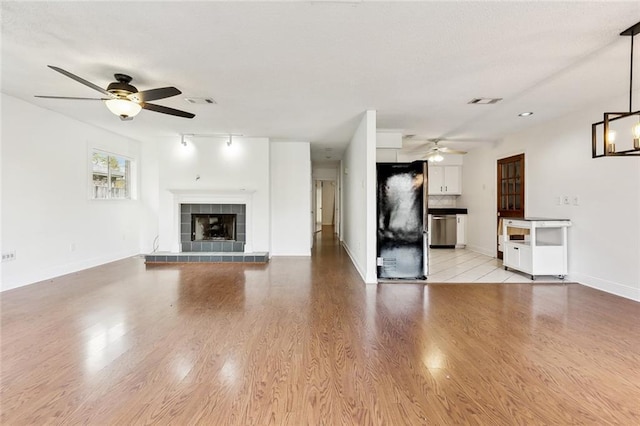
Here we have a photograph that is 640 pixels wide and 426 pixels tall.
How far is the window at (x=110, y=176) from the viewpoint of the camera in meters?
5.43

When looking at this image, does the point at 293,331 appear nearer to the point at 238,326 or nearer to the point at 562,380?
the point at 238,326

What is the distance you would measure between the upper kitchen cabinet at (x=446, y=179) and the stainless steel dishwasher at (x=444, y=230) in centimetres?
69

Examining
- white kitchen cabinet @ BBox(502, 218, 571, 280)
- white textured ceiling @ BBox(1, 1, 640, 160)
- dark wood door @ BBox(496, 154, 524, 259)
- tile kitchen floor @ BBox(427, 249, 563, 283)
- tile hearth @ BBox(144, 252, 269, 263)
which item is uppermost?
white textured ceiling @ BBox(1, 1, 640, 160)

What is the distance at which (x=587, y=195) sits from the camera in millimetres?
4117

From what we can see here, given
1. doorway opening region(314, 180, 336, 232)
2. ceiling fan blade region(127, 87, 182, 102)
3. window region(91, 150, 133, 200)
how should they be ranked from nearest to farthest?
ceiling fan blade region(127, 87, 182, 102) → window region(91, 150, 133, 200) → doorway opening region(314, 180, 336, 232)

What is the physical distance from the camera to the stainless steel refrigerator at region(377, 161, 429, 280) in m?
4.47

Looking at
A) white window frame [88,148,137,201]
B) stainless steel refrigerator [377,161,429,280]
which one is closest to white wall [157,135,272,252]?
white window frame [88,148,137,201]

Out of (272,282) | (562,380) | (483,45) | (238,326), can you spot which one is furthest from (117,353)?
(483,45)

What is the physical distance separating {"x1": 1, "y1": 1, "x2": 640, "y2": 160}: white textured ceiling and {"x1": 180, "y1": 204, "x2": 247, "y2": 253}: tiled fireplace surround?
235cm

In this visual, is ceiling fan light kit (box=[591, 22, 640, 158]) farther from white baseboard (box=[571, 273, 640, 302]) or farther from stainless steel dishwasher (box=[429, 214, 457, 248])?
stainless steel dishwasher (box=[429, 214, 457, 248])

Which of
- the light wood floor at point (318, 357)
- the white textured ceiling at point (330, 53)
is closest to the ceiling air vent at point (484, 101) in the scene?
the white textured ceiling at point (330, 53)

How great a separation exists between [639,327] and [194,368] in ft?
12.6

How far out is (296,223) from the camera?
671cm

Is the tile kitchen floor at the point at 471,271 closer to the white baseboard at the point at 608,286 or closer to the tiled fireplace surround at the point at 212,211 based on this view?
the white baseboard at the point at 608,286
